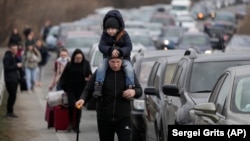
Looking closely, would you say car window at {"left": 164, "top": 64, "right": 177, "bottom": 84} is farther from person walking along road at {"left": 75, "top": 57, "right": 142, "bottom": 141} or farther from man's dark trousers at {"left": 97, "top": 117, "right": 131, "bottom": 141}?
man's dark trousers at {"left": 97, "top": 117, "right": 131, "bottom": 141}

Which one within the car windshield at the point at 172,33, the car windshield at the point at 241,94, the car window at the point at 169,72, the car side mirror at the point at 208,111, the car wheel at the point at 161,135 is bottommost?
the car windshield at the point at 172,33

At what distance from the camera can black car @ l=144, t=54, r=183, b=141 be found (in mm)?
15031

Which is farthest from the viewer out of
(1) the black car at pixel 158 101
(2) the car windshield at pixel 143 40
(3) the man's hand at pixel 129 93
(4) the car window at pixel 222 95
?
(2) the car windshield at pixel 143 40

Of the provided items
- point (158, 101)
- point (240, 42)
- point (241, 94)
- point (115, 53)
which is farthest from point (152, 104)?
point (240, 42)

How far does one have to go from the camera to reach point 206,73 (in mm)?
14750

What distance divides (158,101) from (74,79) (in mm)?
4789

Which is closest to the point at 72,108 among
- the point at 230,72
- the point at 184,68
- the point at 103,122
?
the point at 184,68

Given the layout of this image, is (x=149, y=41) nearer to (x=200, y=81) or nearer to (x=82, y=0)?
(x=200, y=81)

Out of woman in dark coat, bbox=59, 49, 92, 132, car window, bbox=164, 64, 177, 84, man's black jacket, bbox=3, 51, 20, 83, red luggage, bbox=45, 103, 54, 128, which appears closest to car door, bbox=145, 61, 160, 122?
car window, bbox=164, 64, 177, 84

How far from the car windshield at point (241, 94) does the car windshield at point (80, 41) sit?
86.1ft

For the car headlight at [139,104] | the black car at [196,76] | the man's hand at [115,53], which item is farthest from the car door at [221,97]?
the car headlight at [139,104]

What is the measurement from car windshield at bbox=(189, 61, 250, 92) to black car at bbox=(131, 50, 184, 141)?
2797 mm

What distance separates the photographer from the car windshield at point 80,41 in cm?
3728

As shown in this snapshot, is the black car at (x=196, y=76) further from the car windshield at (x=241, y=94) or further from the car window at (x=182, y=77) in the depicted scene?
the car windshield at (x=241, y=94)
